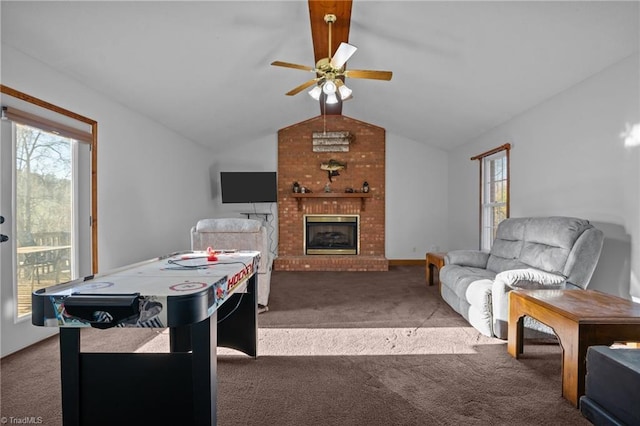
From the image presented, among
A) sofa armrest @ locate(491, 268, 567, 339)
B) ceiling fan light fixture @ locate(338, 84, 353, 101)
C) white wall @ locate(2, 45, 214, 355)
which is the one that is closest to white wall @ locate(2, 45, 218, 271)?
white wall @ locate(2, 45, 214, 355)

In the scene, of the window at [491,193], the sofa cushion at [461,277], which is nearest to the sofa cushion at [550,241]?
the sofa cushion at [461,277]

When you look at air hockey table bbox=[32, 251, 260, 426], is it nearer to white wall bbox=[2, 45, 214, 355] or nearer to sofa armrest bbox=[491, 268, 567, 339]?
white wall bbox=[2, 45, 214, 355]

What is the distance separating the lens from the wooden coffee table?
1.72 meters

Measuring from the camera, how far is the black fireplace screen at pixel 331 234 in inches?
260

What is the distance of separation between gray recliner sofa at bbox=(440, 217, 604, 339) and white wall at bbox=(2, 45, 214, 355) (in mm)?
3561

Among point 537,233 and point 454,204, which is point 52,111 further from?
point 454,204

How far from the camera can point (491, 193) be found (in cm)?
507

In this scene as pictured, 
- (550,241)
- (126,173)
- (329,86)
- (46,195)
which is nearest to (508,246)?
(550,241)

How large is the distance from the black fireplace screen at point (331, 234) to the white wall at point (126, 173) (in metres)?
2.28

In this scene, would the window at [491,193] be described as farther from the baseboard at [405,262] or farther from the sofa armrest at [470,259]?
the baseboard at [405,262]

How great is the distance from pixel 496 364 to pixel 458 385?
452 mm

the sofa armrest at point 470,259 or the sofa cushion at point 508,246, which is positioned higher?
the sofa cushion at point 508,246

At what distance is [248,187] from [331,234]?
6.13ft

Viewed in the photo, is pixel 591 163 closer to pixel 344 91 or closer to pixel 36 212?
pixel 344 91
